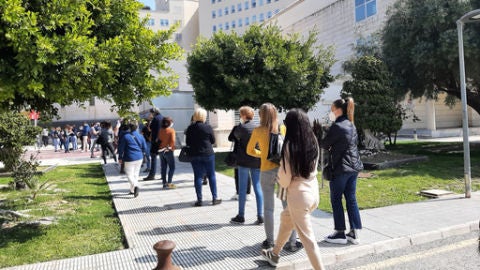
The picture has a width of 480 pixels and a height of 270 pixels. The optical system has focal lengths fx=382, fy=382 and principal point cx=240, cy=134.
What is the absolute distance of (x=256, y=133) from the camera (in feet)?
15.6

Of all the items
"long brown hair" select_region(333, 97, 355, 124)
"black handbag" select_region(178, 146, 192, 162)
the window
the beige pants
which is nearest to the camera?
the beige pants

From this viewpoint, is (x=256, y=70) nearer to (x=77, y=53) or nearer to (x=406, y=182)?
(x=406, y=182)

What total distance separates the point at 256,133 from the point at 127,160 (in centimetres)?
433

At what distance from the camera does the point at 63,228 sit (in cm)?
608

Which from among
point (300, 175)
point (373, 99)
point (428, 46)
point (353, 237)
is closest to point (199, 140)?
point (353, 237)

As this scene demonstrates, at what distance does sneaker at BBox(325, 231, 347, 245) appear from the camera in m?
4.91

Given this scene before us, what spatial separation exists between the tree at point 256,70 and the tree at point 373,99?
184cm

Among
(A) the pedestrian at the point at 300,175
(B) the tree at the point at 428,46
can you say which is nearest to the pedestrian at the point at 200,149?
(A) the pedestrian at the point at 300,175

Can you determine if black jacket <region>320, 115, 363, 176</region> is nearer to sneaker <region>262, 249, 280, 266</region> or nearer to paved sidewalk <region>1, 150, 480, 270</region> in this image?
paved sidewalk <region>1, 150, 480, 270</region>

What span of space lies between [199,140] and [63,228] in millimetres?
2656

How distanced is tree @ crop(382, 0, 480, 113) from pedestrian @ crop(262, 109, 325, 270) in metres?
11.4

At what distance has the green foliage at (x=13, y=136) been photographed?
9.87m

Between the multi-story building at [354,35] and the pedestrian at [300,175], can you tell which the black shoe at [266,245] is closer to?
the pedestrian at [300,175]

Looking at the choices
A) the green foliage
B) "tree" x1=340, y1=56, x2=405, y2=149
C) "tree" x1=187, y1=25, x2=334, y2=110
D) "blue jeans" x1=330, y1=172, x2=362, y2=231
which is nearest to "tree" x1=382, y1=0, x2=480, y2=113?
"tree" x1=340, y1=56, x2=405, y2=149
